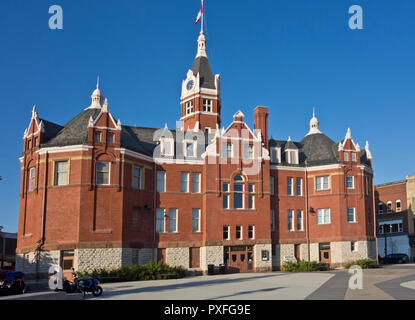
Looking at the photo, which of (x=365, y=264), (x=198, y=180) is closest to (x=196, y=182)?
(x=198, y=180)

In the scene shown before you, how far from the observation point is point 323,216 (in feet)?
181

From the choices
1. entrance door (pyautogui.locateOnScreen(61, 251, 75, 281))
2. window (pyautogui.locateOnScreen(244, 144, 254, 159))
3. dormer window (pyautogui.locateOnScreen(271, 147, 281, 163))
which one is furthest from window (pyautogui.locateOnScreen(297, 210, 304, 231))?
entrance door (pyautogui.locateOnScreen(61, 251, 75, 281))

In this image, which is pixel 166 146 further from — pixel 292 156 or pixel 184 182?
pixel 292 156

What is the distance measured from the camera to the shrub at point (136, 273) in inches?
1591

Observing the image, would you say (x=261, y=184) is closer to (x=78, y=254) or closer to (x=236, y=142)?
(x=236, y=142)

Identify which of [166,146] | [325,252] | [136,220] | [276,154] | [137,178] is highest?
[166,146]

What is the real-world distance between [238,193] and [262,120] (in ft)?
31.2

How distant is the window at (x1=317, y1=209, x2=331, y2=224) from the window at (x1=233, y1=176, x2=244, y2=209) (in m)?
9.99

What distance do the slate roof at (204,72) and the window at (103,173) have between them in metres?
22.2

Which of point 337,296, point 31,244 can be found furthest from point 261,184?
point 337,296

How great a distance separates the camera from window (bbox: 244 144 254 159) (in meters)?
52.7

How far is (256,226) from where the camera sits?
2042 inches
